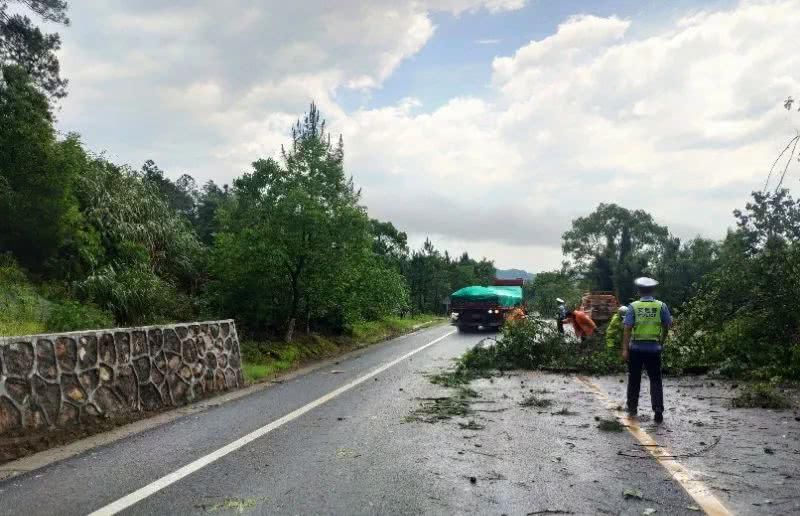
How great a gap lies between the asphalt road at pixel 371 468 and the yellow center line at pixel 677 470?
10 centimetres

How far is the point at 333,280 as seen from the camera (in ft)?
67.4

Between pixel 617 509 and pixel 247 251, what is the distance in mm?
15256

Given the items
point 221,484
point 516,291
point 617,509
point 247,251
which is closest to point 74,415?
point 221,484

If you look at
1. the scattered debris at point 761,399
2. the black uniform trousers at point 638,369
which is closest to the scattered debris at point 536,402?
the black uniform trousers at point 638,369

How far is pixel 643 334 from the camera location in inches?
363

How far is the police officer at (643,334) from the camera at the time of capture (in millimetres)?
9086

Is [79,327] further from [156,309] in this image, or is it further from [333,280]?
[333,280]

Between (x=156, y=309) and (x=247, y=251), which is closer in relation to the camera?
(x=156, y=309)

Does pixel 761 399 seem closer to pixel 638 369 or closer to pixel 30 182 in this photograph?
pixel 638 369

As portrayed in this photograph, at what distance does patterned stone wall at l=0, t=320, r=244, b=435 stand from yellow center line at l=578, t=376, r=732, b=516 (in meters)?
6.46

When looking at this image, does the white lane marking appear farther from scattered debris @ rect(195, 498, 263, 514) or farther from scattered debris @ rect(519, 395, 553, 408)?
scattered debris @ rect(519, 395, 553, 408)

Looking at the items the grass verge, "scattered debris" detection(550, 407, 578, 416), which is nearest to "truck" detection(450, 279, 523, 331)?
the grass verge

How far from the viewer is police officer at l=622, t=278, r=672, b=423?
909 cm

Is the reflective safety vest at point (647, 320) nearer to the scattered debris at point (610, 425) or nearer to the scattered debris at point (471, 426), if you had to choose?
the scattered debris at point (610, 425)
